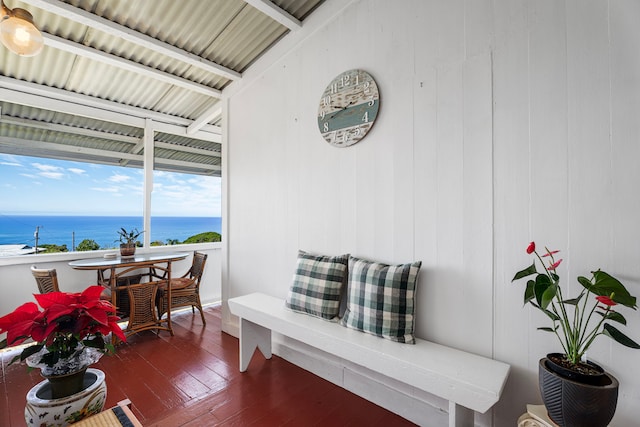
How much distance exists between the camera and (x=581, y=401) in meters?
1.11

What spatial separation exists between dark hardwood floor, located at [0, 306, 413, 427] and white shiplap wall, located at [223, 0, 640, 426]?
0.69 metres

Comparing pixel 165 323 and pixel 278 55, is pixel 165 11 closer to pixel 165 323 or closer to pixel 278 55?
pixel 278 55

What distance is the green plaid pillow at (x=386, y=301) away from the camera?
1.85 metres

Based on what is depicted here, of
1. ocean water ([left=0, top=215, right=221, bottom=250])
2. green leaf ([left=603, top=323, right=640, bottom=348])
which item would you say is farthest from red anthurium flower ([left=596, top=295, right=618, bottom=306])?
ocean water ([left=0, top=215, right=221, bottom=250])

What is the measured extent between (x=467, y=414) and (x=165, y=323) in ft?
11.8

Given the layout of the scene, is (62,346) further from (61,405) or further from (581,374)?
(581,374)

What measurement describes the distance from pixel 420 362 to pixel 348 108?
71.9 inches

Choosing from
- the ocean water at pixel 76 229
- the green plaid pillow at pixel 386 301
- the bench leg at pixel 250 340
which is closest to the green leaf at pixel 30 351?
the green plaid pillow at pixel 386 301

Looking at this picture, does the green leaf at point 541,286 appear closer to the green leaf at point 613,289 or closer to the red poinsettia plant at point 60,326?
the green leaf at point 613,289

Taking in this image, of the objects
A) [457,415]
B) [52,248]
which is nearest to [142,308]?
[52,248]

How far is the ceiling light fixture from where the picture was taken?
1.63m

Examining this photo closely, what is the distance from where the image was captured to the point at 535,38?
155 cm

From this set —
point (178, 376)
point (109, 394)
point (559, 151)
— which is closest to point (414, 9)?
point (559, 151)

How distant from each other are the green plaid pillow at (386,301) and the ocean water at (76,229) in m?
3.45
